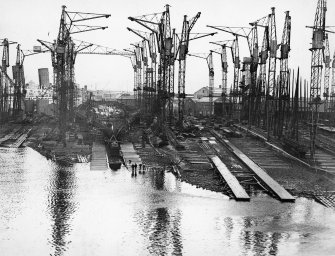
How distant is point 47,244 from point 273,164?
56.2 ft

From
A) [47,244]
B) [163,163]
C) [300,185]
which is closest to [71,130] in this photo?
[163,163]

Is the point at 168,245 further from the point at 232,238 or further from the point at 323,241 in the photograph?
the point at 323,241

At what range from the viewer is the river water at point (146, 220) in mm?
13516

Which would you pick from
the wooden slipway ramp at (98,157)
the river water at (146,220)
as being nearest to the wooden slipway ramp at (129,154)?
the wooden slipway ramp at (98,157)

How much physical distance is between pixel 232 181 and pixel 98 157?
34.8 feet

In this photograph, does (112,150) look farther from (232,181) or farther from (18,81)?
(18,81)

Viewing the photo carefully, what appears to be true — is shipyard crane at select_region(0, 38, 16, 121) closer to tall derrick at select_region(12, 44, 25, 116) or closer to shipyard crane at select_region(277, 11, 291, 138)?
tall derrick at select_region(12, 44, 25, 116)

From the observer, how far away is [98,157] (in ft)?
96.5

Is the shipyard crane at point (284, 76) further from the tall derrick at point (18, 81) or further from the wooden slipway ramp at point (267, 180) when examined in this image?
the tall derrick at point (18, 81)

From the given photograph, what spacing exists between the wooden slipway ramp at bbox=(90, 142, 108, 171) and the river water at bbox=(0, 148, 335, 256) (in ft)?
10.7

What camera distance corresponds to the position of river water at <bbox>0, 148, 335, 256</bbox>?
1352 cm

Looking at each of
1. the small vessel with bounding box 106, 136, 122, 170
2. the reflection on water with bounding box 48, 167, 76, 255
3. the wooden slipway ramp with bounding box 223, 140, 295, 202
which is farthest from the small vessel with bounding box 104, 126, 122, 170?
the wooden slipway ramp with bounding box 223, 140, 295, 202

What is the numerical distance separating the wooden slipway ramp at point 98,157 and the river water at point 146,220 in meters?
3.27

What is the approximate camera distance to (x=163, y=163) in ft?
91.0
